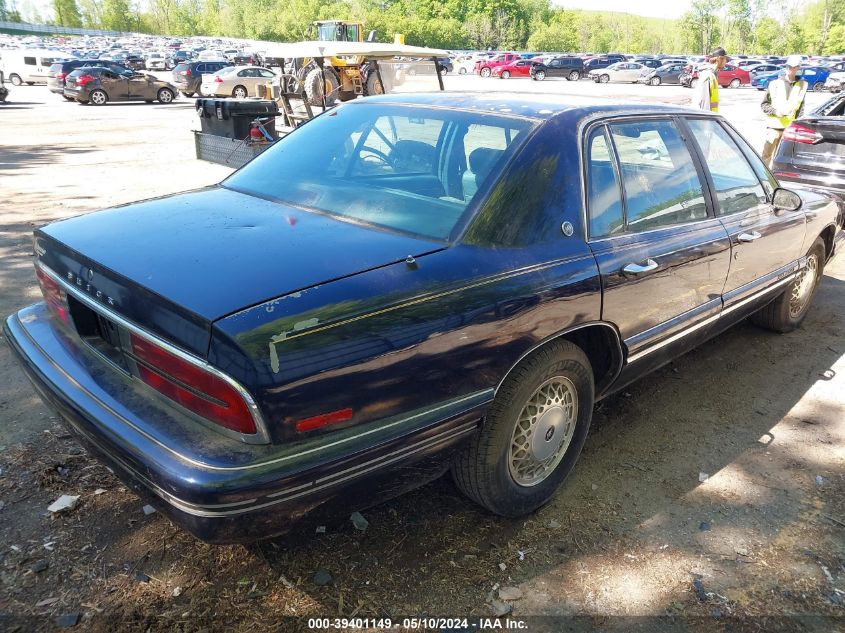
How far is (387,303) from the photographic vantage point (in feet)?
6.98

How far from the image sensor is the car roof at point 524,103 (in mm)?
2928

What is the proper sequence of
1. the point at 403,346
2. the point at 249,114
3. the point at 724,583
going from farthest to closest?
the point at 249,114 → the point at 724,583 → the point at 403,346

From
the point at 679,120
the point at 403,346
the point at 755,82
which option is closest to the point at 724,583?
the point at 403,346

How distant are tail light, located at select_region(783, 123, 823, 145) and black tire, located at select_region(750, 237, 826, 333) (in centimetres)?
273

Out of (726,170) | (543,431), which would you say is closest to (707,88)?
(726,170)

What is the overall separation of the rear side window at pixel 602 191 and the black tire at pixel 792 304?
235cm

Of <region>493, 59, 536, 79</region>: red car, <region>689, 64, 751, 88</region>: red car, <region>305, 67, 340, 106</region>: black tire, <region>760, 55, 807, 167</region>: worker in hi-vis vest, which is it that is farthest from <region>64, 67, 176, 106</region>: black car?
<region>689, 64, 751, 88</region>: red car

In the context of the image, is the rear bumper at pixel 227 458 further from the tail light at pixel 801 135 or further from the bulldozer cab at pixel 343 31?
the bulldozer cab at pixel 343 31

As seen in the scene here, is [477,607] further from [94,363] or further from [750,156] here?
[750,156]

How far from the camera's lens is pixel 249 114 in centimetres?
1030

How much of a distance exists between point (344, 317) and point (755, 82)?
166ft

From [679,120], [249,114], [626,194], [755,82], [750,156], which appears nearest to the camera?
[626,194]

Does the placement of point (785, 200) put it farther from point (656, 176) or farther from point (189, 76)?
point (189, 76)

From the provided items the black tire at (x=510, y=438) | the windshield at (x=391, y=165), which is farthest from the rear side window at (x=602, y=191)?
the black tire at (x=510, y=438)
